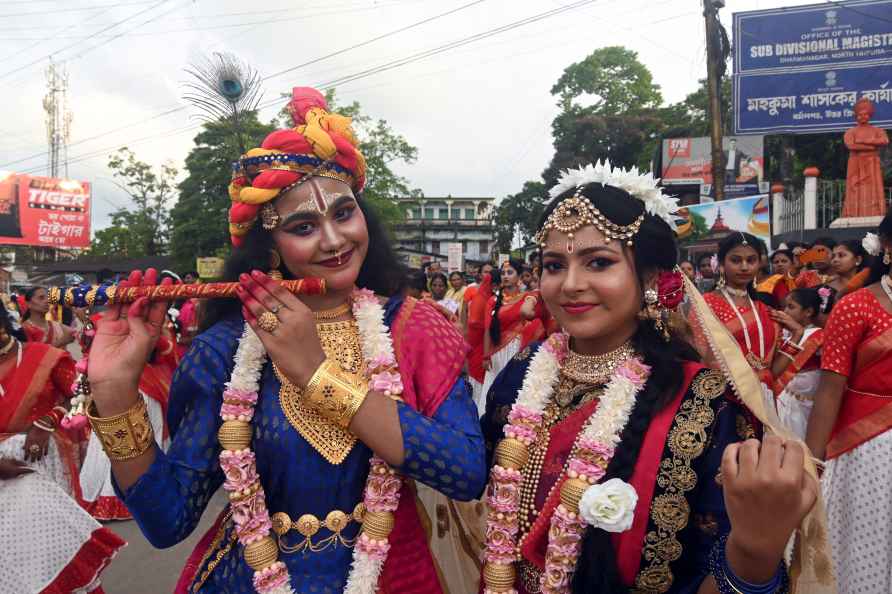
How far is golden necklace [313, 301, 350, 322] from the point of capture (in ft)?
5.65

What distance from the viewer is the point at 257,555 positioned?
1478mm

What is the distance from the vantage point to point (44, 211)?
3459cm

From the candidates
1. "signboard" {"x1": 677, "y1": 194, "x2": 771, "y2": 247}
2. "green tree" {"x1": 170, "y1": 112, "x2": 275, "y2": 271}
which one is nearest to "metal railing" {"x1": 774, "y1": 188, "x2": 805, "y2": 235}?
"signboard" {"x1": 677, "y1": 194, "x2": 771, "y2": 247}

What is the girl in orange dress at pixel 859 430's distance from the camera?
2.39 m

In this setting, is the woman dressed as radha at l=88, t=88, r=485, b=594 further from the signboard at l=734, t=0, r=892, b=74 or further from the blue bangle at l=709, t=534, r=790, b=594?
the signboard at l=734, t=0, r=892, b=74

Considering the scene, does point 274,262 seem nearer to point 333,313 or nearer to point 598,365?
point 333,313

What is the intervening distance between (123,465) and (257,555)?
1.27 feet

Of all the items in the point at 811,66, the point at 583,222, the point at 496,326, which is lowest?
the point at 496,326

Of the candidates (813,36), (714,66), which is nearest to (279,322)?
(714,66)

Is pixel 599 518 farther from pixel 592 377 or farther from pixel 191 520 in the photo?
pixel 191 520

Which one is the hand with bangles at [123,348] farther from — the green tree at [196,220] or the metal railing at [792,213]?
the green tree at [196,220]

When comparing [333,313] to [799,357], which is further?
[799,357]

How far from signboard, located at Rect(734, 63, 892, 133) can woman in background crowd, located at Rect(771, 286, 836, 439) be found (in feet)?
40.7

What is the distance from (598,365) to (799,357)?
2.37m
